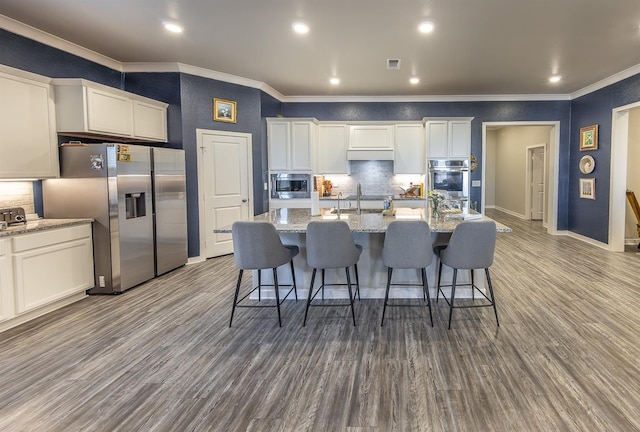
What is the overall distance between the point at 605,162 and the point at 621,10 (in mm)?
3540

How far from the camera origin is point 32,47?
3963 mm

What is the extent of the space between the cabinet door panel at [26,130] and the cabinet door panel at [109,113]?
1.21ft

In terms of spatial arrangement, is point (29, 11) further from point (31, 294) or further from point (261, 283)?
point (261, 283)

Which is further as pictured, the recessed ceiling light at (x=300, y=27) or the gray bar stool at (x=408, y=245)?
the recessed ceiling light at (x=300, y=27)

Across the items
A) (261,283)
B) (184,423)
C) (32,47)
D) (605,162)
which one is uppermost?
(32,47)

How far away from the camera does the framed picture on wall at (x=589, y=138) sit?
654 cm

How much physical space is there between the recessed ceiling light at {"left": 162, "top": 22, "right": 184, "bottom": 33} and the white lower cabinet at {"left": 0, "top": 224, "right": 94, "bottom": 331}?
225 cm

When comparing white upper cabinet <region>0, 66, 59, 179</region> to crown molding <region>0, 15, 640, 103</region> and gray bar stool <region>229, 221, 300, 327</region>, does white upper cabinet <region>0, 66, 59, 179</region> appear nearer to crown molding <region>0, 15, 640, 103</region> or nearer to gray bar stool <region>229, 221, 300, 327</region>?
crown molding <region>0, 15, 640, 103</region>

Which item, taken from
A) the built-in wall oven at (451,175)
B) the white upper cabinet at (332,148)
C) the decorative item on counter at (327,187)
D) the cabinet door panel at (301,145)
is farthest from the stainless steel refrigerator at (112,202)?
the built-in wall oven at (451,175)

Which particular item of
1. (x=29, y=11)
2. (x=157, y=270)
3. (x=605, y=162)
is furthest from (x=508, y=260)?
(x=29, y=11)

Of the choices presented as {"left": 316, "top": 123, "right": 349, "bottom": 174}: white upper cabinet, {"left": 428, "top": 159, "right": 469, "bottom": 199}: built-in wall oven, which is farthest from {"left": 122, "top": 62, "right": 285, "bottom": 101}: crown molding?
{"left": 428, "top": 159, "right": 469, "bottom": 199}: built-in wall oven

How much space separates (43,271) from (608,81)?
8.23m

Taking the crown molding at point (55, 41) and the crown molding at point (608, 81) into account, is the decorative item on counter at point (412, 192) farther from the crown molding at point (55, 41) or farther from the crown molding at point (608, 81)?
the crown molding at point (55, 41)

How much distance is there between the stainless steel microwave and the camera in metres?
6.82
